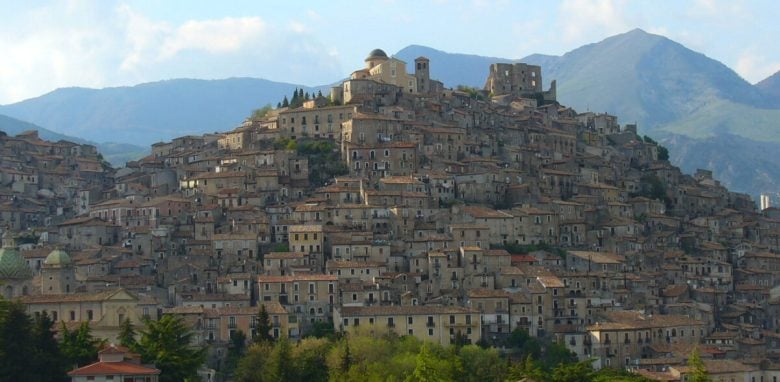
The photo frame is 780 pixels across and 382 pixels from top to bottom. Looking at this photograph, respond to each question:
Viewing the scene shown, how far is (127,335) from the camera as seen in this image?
221ft

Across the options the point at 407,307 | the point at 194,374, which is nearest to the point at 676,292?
the point at 407,307

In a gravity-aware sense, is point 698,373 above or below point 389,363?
below

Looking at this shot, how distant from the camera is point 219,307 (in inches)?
3012

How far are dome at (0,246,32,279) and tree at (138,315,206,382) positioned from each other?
13.6 m

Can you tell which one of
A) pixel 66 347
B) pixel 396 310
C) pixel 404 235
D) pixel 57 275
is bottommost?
pixel 66 347

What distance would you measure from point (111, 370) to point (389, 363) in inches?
556

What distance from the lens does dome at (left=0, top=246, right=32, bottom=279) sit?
76.9 meters

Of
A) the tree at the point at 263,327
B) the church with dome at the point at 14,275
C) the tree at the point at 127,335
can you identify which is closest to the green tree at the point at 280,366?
the tree at the point at 263,327

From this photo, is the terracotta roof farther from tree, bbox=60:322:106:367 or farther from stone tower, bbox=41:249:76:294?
stone tower, bbox=41:249:76:294

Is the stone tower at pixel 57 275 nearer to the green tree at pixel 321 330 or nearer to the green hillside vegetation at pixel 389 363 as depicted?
the green hillside vegetation at pixel 389 363

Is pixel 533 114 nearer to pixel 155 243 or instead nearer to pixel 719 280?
pixel 719 280

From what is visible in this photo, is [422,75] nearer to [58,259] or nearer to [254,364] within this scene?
[58,259]

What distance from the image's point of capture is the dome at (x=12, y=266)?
76.9 m

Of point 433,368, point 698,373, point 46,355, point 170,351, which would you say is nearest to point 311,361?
point 170,351
